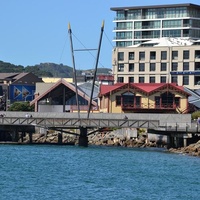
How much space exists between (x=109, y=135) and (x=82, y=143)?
40.3ft

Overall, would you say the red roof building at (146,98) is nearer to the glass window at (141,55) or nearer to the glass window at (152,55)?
the glass window at (152,55)

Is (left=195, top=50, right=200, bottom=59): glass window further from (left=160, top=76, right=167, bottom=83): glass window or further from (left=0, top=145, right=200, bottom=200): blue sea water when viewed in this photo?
(left=0, top=145, right=200, bottom=200): blue sea water

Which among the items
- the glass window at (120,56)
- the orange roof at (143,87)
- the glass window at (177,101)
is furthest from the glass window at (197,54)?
the glass window at (177,101)

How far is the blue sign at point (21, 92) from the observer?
539ft

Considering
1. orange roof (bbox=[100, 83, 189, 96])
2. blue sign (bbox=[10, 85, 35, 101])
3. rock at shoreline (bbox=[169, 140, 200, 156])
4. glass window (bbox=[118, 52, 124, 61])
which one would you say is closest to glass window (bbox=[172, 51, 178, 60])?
glass window (bbox=[118, 52, 124, 61])

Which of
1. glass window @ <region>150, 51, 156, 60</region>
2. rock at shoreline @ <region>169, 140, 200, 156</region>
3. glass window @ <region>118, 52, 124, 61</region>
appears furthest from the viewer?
glass window @ <region>118, 52, 124, 61</region>

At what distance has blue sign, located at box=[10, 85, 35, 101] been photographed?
16414 cm

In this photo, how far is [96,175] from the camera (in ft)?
191

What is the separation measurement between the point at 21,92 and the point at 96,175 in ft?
355

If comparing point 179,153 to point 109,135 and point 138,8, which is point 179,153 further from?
point 138,8

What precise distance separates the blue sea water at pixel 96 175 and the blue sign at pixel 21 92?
83.0 m

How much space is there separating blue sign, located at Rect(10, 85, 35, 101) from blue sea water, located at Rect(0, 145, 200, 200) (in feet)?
272

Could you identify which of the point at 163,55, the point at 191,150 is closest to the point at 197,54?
the point at 163,55

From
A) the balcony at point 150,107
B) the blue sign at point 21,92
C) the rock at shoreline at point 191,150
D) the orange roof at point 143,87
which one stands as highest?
the blue sign at point 21,92
